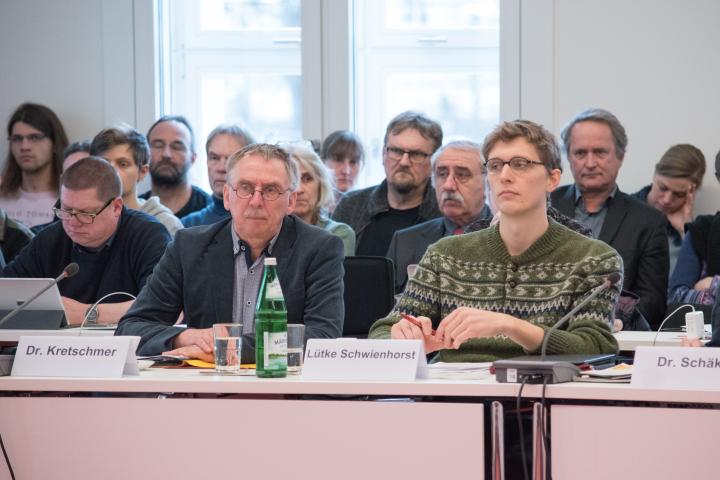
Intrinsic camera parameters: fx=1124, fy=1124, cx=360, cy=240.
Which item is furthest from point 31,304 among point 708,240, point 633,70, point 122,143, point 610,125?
point 633,70

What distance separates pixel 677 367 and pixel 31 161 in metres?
5.31

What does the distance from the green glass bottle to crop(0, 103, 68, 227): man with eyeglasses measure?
14.3ft

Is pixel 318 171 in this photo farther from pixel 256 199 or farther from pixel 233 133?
pixel 256 199

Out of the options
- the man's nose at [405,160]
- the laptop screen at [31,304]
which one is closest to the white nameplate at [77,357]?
the laptop screen at [31,304]

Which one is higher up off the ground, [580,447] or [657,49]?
[657,49]

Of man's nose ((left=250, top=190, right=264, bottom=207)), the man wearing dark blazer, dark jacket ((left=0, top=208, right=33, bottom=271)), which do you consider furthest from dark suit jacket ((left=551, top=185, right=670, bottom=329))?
dark jacket ((left=0, top=208, right=33, bottom=271))

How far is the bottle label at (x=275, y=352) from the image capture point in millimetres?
2547

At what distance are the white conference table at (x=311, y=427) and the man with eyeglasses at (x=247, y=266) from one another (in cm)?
81

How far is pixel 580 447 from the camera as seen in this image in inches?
88.0

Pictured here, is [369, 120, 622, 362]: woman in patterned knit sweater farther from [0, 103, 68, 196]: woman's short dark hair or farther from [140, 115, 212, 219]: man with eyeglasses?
[0, 103, 68, 196]: woman's short dark hair

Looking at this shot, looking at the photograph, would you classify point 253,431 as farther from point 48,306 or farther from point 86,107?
point 86,107

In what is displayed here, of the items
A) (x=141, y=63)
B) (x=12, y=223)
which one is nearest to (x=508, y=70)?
(x=141, y=63)

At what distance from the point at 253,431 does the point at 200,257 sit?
3.67ft

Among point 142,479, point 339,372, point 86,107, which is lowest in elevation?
point 142,479
